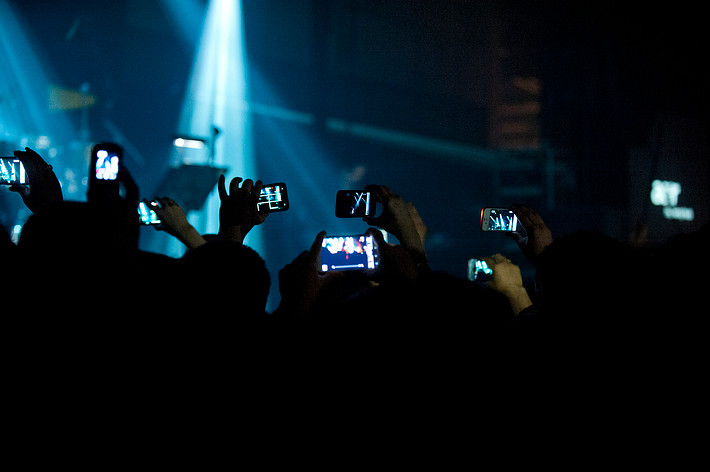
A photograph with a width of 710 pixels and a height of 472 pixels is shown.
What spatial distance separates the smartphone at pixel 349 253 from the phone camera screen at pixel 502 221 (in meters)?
0.62

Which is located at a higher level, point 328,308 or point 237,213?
point 237,213

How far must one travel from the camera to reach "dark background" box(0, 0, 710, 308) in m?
6.71

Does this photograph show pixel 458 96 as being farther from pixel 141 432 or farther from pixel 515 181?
pixel 141 432

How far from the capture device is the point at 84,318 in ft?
3.12

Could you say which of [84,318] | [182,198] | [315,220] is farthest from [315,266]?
[315,220]

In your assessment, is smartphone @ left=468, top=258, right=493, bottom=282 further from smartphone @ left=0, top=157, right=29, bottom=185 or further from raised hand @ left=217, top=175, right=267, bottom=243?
smartphone @ left=0, top=157, right=29, bottom=185

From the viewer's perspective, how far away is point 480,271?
220cm

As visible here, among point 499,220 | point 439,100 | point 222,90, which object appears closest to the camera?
point 499,220

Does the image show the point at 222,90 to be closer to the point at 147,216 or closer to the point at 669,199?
the point at 669,199

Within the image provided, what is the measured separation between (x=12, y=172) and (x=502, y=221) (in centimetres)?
169

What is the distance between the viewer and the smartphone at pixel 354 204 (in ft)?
5.99

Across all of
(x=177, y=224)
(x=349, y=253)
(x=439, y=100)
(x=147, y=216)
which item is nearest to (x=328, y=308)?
(x=349, y=253)

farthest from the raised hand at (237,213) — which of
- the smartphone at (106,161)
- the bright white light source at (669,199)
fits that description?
the bright white light source at (669,199)

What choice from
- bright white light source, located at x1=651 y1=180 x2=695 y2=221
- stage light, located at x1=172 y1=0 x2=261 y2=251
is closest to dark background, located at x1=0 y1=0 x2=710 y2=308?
bright white light source, located at x1=651 y1=180 x2=695 y2=221
